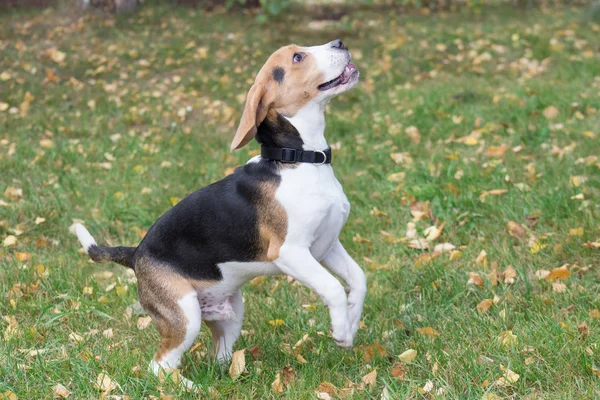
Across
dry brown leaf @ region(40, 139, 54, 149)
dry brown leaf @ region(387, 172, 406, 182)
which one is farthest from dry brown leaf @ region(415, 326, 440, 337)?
dry brown leaf @ region(40, 139, 54, 149)

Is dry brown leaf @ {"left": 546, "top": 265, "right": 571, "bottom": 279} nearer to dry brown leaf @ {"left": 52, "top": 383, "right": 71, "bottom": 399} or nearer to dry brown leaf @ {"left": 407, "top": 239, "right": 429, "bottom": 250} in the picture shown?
dry brown leaf @ {"left": 407, "top": 239, "right": 429, "bottom": 250}

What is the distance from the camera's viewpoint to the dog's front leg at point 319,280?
3.57 m

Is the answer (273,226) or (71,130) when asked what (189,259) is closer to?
(273,226)

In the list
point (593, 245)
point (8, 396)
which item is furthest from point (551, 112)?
point (8, 396)

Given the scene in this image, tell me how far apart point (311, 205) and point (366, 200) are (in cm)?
270

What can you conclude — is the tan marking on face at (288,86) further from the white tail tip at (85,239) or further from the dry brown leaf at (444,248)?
the dry brown leaf at (444,248)

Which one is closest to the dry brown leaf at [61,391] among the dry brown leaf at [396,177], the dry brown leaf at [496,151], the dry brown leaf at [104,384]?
the dry brown leaf at [104,384]

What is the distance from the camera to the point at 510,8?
13.9m

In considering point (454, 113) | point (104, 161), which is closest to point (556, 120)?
point (454, 113)

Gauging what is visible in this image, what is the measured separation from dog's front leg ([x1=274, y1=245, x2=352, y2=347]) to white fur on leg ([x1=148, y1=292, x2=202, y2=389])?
514mm

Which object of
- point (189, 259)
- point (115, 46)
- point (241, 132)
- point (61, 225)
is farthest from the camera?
point (115, 46)

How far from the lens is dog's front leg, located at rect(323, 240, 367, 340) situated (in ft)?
12.8

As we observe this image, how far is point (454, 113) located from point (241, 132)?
509 centimetres

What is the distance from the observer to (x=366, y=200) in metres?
6.26
